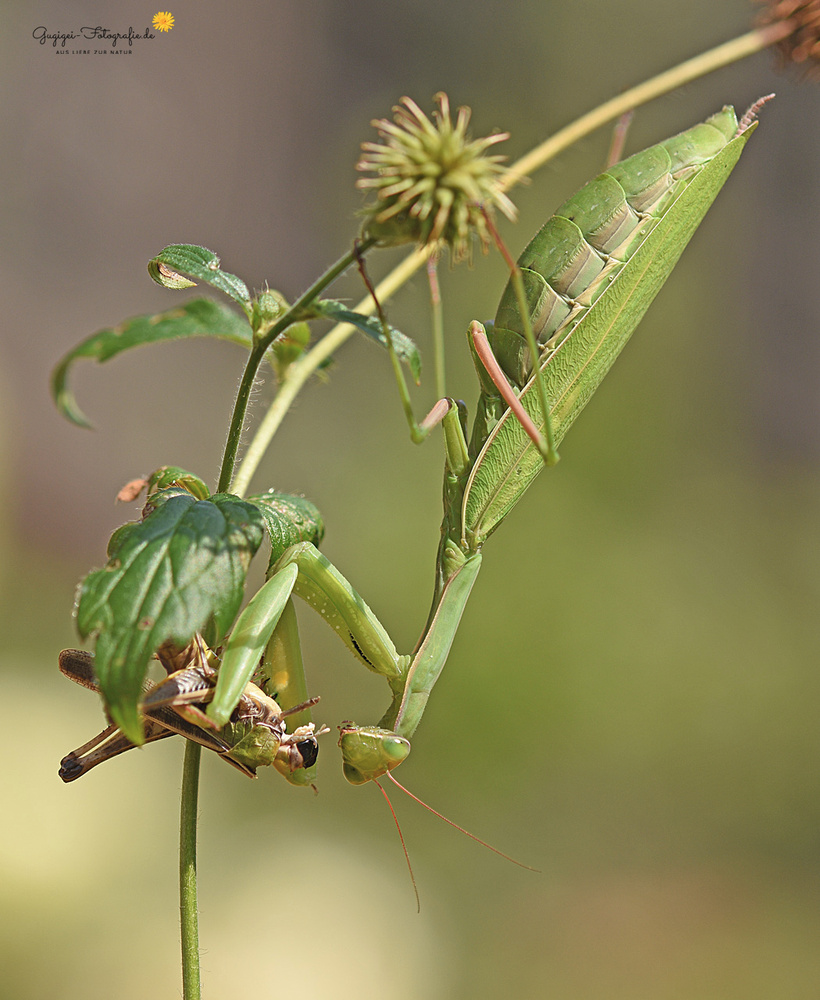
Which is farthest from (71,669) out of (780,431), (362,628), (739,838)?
(780,431)

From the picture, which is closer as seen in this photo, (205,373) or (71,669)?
(71,669)

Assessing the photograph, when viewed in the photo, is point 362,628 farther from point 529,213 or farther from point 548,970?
point 529,213

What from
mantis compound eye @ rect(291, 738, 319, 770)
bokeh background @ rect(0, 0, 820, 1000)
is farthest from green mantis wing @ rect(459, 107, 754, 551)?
bokeh background @ rect(0, 0, 820, 1000)

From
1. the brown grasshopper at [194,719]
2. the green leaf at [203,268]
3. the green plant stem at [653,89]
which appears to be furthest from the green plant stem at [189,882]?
the green plant stem at [653,89]

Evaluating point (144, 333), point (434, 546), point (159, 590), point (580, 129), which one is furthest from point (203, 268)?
point (434, 546)

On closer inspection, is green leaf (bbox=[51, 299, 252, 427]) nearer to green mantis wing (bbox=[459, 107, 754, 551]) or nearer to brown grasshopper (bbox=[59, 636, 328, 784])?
brown grasshopper (bbox=[59, 636, 328, 784])

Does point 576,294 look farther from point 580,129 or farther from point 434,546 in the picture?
point 434,546

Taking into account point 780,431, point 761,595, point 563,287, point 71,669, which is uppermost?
point 563,287
